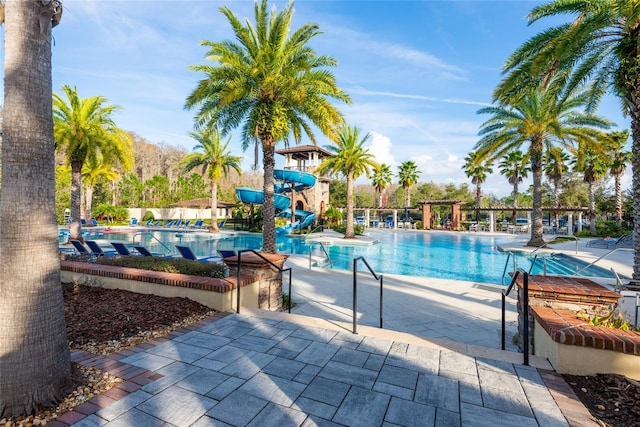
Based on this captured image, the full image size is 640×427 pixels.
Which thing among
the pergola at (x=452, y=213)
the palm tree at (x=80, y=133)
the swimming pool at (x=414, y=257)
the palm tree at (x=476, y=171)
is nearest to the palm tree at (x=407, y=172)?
the pergola at (x=452, y=213)

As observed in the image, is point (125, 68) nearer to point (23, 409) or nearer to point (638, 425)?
point (23, 409)

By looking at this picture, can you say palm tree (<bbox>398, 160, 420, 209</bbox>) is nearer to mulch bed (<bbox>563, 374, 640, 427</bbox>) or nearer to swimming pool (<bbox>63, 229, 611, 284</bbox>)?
swimming pool (<bbox>63, 229, 611, 284</bbox>)

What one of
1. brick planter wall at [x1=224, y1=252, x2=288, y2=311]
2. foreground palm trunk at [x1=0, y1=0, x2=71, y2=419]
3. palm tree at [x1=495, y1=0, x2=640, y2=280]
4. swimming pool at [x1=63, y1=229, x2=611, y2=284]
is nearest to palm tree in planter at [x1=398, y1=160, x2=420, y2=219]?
swimming pool at [x1=63, y1=229, x2=611, y2=284]

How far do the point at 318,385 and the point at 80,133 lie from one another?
53.7 ft

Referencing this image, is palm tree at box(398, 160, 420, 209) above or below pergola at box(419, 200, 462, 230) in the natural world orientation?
above

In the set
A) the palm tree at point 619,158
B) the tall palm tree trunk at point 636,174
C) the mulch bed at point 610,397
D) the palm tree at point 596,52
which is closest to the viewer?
the mulch bed at point 610,397

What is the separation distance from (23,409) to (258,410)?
5.76 feet

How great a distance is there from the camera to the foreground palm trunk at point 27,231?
2.42 meters

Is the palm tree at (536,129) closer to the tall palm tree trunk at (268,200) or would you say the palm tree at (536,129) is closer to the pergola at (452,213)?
the tall palm tree trunk at (268,200)

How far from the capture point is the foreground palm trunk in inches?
95.2

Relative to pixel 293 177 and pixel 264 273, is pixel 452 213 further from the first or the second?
pixel 264 273

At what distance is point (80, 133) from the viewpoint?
14.0 m

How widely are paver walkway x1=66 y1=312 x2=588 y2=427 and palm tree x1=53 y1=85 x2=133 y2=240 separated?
14234mm

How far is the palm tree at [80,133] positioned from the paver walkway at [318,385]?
14234 millimetres
